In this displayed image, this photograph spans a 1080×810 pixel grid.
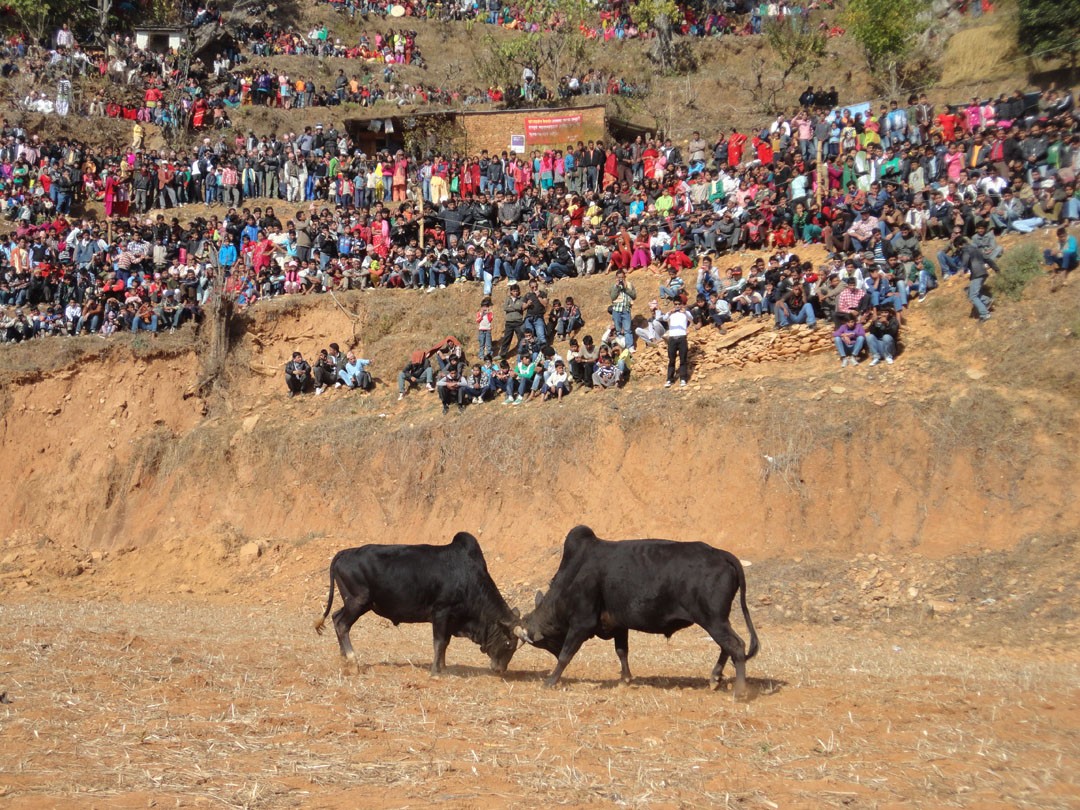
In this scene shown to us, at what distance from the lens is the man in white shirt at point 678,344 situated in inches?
A: 991

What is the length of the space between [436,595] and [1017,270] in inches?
631

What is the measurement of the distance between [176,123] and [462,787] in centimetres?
4394

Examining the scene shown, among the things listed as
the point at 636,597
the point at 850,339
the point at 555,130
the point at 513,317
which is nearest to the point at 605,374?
the point at 513,317

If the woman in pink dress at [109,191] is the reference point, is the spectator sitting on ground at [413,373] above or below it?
below

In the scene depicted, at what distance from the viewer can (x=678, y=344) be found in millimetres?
25359

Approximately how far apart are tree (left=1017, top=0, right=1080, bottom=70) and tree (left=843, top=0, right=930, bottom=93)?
4914 mm

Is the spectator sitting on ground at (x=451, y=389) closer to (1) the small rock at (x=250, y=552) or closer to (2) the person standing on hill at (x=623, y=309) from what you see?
(2) the person standing on hill at (x=623, y=309)

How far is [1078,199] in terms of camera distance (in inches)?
1001

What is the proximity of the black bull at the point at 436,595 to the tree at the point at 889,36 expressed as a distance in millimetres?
36538

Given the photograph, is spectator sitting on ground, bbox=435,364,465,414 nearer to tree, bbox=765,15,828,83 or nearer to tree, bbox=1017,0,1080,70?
tree, bbox=1017,0,1080,70

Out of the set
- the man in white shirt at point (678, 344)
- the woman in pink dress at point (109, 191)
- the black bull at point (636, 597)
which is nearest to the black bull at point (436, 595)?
the black bull at point (636, 597)

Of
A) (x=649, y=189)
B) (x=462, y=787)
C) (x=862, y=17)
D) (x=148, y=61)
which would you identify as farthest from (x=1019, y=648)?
(x=148, y=61)

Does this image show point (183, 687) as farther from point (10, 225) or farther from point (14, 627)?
point (10, 225)

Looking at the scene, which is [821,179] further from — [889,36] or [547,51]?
[547,51]
